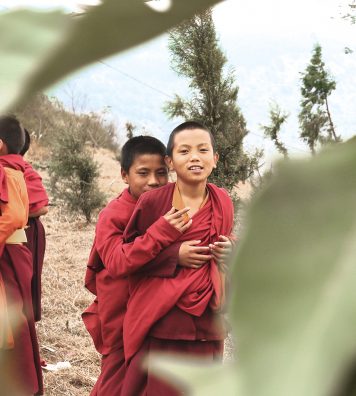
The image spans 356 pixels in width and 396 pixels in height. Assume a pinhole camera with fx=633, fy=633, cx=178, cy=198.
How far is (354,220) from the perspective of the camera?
7cm

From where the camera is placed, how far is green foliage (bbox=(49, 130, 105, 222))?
387cm

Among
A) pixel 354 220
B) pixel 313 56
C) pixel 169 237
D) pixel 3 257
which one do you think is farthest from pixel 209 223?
pixel 354 220

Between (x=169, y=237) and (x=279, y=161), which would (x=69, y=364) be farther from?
(x=279, y=161)

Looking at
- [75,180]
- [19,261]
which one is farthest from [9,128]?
[75,180]

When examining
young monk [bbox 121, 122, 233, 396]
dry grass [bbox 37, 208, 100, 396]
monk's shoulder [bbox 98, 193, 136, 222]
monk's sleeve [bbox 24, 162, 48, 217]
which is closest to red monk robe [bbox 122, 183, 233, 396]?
young monk [bbox 121, 122, 233, 396]

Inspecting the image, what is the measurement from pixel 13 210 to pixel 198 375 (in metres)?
1.45

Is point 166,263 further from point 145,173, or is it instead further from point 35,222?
point 35,222

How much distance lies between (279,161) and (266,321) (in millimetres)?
16

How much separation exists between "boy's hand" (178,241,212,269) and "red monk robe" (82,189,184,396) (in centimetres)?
2

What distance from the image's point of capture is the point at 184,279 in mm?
1474

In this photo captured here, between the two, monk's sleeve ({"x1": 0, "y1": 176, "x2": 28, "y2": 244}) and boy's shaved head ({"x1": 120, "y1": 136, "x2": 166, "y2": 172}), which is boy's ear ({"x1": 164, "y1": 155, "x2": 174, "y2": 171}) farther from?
monk's sleeve ({"x1": 0, "y1": 176, "x2": 28, "y2": 244})

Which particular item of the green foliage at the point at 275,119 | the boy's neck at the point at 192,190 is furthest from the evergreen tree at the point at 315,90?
the boy's neck at the point at 192,190

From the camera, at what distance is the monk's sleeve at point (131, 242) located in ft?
4.73

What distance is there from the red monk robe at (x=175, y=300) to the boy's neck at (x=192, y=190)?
0.03m
